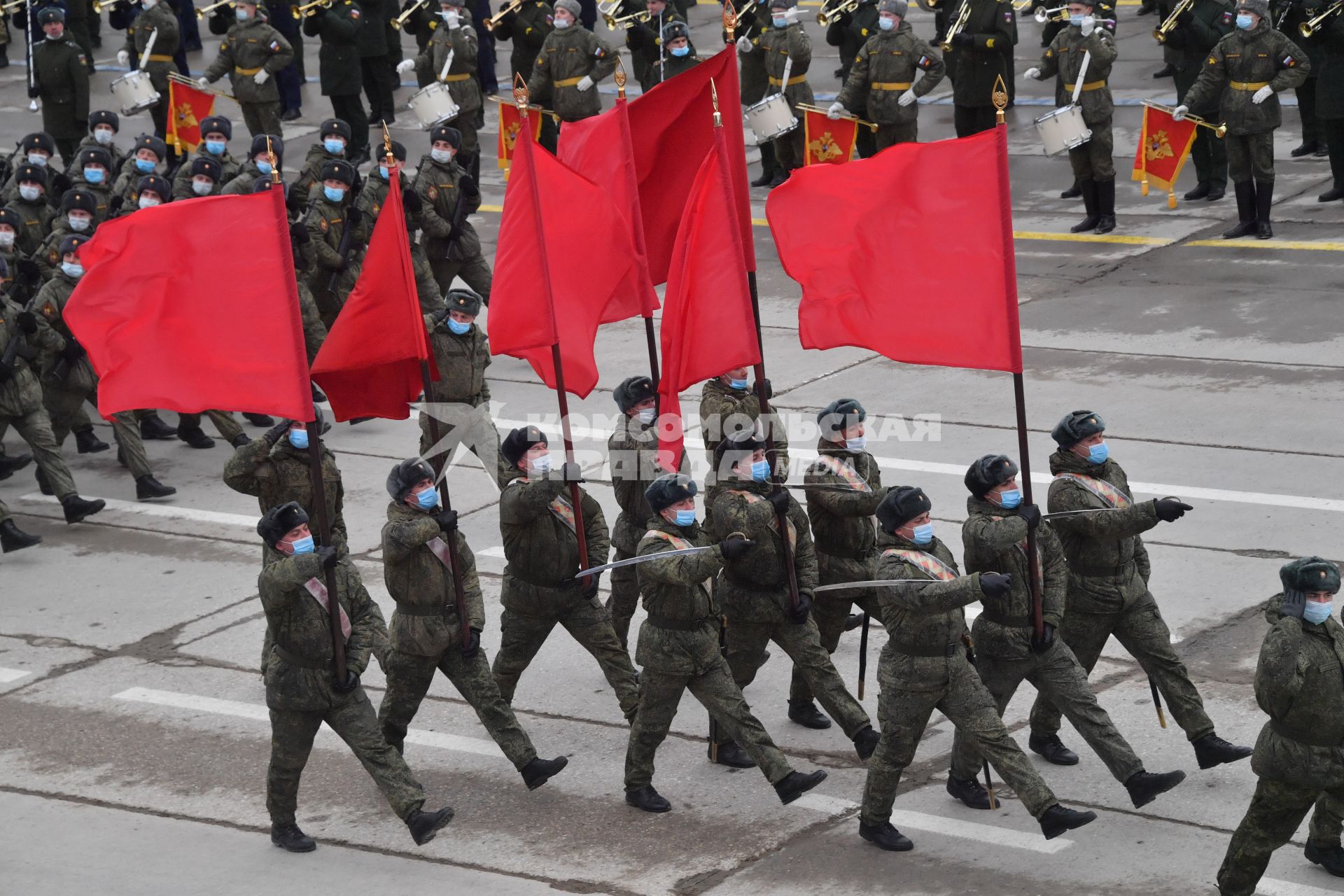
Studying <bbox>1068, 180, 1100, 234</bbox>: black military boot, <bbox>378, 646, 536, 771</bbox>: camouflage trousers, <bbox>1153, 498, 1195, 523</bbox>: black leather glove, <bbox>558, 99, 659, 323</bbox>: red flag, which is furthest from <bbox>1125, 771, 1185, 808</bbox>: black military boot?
<bbox>1068, 180, 1100, 234</bbox>: black military boot

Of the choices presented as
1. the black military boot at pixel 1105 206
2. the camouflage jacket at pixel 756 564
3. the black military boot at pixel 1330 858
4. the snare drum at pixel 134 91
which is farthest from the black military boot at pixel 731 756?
the snare drum at pixel 134 91

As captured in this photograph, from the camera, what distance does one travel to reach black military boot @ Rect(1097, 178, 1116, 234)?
61.7 feet

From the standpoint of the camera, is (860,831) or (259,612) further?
(259,612)

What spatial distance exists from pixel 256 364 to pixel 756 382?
8.20 ft

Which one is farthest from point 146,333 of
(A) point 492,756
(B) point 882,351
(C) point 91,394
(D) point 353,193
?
(D) point 353,193

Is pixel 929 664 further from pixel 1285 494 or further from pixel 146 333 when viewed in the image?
pixel 1285 494

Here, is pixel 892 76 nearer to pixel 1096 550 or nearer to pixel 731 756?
pixel 1096 550

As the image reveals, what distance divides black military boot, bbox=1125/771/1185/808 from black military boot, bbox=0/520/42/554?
8.04 meters

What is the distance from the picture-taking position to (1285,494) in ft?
40.3

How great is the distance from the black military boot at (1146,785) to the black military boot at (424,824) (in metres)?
3.05

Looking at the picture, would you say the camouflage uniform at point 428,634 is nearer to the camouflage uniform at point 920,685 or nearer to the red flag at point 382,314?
the red flag at point 382,314

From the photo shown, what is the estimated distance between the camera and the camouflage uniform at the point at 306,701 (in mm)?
8539

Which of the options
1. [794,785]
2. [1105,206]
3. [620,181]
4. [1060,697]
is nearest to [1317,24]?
[1105,206]

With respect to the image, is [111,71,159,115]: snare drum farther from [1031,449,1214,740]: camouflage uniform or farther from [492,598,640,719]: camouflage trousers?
[1031,449,1214,740]: camouflage uniform
